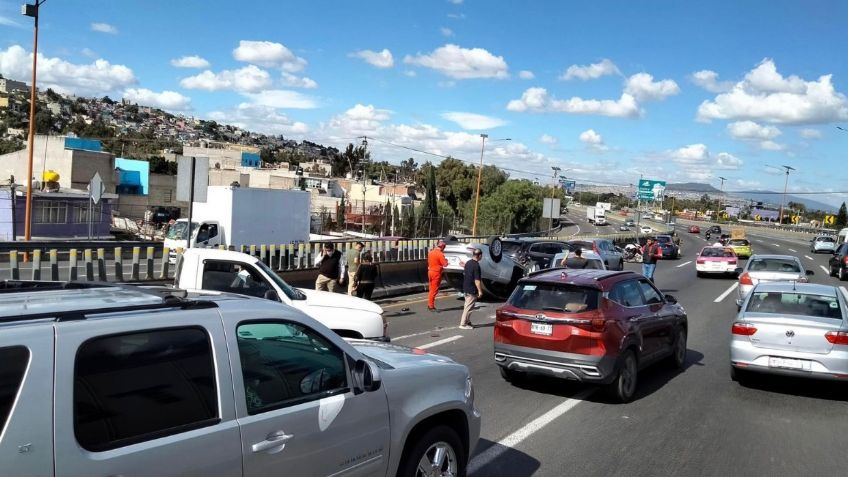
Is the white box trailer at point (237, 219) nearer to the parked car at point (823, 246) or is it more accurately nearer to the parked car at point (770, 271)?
the parked car at point (770, 271)

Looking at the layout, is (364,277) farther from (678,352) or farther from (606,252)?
(606,252)

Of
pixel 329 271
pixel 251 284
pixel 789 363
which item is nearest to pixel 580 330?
pixel 789 363

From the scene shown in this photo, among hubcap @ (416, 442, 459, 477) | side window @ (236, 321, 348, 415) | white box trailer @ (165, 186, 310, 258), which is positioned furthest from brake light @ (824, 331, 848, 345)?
white box trailer @ (165, 186, 310, 258)

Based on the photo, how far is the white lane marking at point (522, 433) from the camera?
610 cm

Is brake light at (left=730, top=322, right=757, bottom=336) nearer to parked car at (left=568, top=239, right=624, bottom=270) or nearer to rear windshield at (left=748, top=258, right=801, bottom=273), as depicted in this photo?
rear windshield at (left=748, top=258, right=801, bottom=273)

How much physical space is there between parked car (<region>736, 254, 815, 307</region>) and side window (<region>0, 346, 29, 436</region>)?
1896 centimetres

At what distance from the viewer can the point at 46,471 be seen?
255cm

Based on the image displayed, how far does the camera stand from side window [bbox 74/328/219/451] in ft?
9.09

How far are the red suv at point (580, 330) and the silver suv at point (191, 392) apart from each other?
389 cm

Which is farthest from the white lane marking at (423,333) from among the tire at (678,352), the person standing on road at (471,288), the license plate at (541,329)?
the tire at (678,352)

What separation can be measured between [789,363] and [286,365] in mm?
7503

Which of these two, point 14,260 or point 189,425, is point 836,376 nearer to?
point 189,425

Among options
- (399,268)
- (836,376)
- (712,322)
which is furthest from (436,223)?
(836,376)

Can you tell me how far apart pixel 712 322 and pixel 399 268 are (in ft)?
28.2
